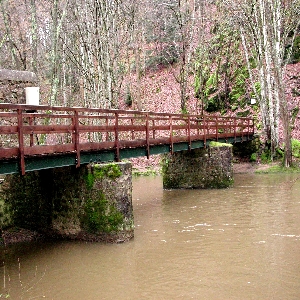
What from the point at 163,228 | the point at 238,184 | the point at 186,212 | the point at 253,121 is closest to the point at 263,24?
the point at 253,121

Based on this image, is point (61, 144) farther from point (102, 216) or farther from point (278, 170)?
point (278, 170)

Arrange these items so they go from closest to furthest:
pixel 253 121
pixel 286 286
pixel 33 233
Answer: pixel 286 286 < pixel 33 233 < pixel 253 121

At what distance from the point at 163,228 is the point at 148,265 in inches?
104

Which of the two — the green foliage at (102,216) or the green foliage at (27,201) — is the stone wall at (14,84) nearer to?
the green foliage at (27,201)

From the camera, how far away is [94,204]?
28.2 feet

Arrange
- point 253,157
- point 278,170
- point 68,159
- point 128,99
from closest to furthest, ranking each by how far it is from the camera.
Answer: point 68,159 < point 278,170 < point 253,157 < point 128,99

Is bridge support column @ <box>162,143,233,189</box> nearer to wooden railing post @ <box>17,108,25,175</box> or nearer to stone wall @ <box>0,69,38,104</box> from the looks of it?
stone wall @ <box>0,69,38,104</box>

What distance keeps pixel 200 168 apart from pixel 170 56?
19.4 metres

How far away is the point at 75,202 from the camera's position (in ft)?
29.0

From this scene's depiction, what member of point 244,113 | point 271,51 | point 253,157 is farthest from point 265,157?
point 271,51

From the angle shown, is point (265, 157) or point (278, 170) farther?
point (265, 157)

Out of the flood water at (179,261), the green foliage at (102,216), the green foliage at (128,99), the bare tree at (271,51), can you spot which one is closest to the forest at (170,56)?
the bare tree at (271,51)

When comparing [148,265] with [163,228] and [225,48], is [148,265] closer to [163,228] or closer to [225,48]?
[163,228]

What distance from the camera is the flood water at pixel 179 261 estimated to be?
239 inches
